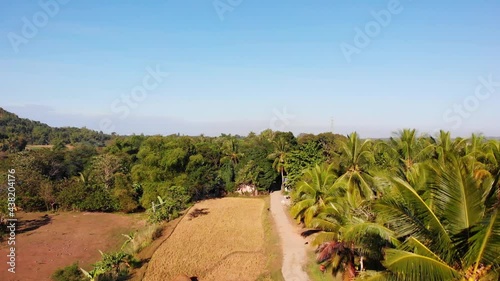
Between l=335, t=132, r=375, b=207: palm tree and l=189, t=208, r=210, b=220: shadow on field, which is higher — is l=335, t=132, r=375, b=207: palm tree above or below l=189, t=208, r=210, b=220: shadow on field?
above

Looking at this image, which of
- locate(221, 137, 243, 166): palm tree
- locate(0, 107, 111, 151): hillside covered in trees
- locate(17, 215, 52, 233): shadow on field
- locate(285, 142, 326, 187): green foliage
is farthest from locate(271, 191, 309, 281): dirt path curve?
locate(0, 107, 111, 151): hillside covered in trees

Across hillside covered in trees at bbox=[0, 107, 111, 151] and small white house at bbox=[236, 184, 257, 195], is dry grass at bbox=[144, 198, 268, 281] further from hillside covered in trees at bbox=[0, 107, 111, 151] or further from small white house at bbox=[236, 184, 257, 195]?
hillside covered in trees at bbox=[0, 107, 111, 151]

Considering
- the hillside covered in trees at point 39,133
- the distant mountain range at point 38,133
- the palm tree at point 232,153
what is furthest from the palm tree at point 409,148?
the distant mountain range at point 38,133

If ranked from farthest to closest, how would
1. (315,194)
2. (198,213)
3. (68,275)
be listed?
(198,213), (315,194), (68,275)

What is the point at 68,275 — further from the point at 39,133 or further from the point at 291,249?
the point at 39,133

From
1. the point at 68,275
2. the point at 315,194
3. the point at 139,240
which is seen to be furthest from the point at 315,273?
the point at 68,275

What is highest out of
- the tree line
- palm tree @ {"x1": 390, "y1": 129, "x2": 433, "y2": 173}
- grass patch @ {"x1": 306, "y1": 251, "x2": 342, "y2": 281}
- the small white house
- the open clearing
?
palm tree @ {"x1": 390, "y1": 129, "x2": 433, "y2": 173}
